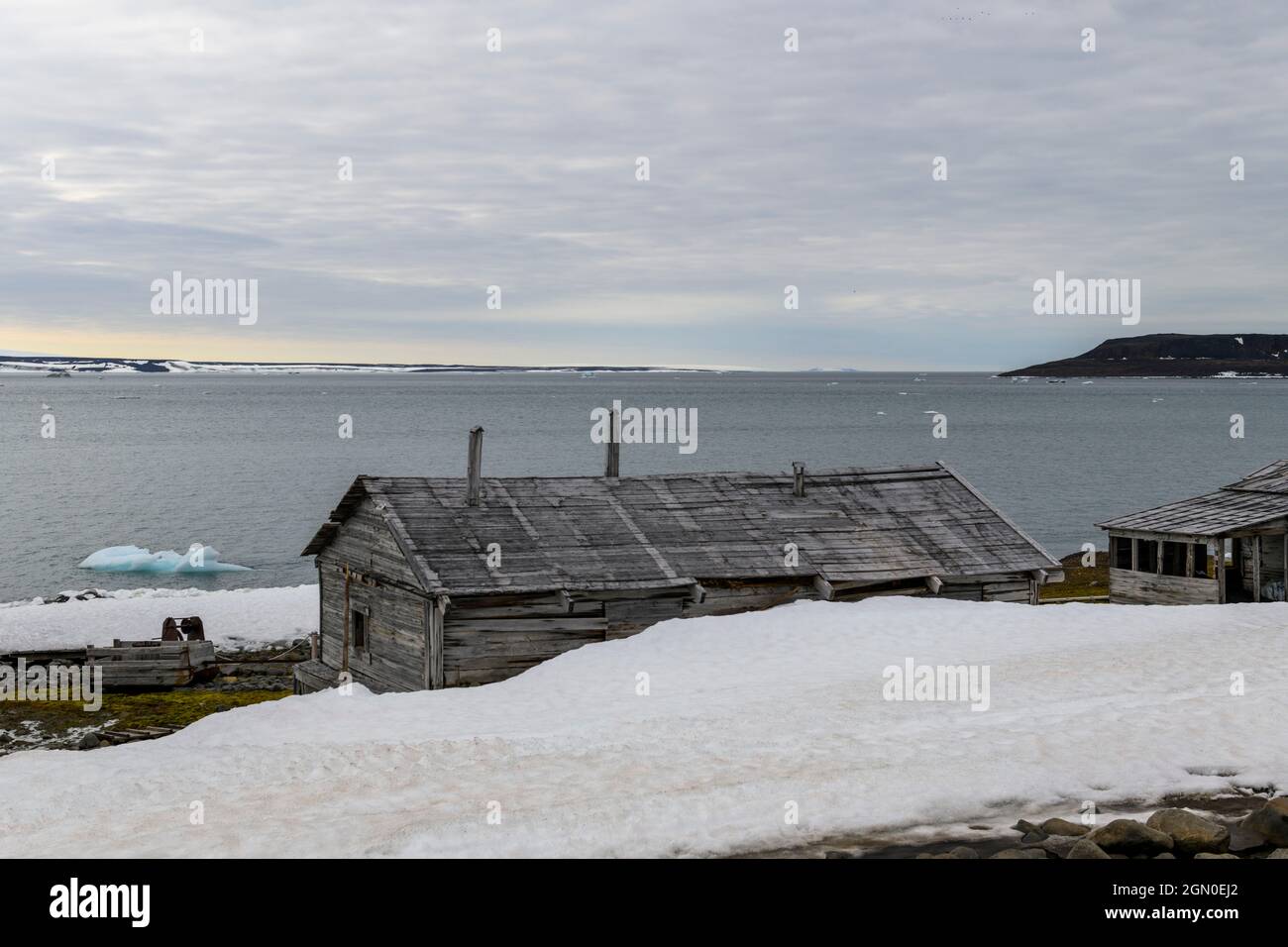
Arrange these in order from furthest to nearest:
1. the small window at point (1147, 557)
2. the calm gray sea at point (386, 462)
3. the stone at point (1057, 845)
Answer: the calm gray sea at point (386, 462) → the small window at point (1147, 557) → the stone at point (1057, 845)

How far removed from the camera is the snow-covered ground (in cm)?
1267

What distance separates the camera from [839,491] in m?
27.3

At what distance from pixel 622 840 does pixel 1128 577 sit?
21.3 metres

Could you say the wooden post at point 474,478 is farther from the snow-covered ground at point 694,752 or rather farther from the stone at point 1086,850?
the stone at point 1086,850

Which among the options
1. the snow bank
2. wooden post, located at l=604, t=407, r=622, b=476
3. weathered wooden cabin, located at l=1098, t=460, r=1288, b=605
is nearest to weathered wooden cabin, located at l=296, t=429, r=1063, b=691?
wooden post, located at l=604, t=407, r=622, b=476

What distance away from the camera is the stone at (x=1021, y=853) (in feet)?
36.5

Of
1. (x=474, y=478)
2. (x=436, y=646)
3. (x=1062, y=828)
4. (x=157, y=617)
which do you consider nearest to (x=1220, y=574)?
(x=474, y=478)

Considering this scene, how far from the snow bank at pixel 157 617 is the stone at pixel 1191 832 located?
103 feet

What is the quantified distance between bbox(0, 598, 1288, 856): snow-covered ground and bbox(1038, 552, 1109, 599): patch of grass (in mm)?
13025

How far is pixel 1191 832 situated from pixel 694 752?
624 centimetres

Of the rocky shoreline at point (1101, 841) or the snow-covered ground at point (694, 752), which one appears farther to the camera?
the snow-covered ground at point (694, 752)

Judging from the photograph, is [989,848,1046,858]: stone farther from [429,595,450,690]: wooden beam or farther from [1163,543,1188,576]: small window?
[1163,543,1188,576]: small window

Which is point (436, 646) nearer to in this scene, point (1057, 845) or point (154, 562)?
point (1057, 845)

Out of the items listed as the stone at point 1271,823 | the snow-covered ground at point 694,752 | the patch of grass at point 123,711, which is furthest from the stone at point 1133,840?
the patch of grass at point 123,711
